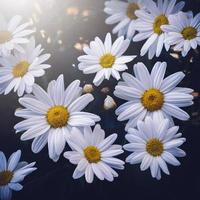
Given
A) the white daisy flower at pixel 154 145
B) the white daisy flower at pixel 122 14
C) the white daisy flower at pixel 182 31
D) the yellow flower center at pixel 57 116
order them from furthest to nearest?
the white daisy flower at pixel 122 14 → the white daisy flower at pixel 182 31 → the yellow flower center at pixel 57 116 → the white daisy flower at pixel 154 145

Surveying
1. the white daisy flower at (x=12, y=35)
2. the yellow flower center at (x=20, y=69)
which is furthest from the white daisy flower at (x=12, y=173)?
the white daisy flower at (x=12, y=35)

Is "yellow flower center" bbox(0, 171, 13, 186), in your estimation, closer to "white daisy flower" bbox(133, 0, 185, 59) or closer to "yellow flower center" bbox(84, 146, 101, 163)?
"yellow flower center" bbox(84, 146, 101, 163)

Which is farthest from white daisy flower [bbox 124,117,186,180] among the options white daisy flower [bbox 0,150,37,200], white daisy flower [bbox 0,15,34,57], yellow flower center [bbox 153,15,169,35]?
white daisy flower [bbox 0,15,34,57]

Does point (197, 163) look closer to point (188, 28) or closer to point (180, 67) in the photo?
point (180, 67)

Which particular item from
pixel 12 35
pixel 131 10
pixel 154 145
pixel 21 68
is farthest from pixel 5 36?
pixel 154 145

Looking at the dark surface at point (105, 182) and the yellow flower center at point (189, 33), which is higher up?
the yellow flower center at point (189, 33)

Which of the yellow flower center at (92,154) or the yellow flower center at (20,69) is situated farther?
the yellow flower center at (20,69)

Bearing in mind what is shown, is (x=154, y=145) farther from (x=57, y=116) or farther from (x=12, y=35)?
(x=12, y=35)

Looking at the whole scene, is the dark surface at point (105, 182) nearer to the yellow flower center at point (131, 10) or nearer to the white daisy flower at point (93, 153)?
the white daisy flower at point (93, 153)
